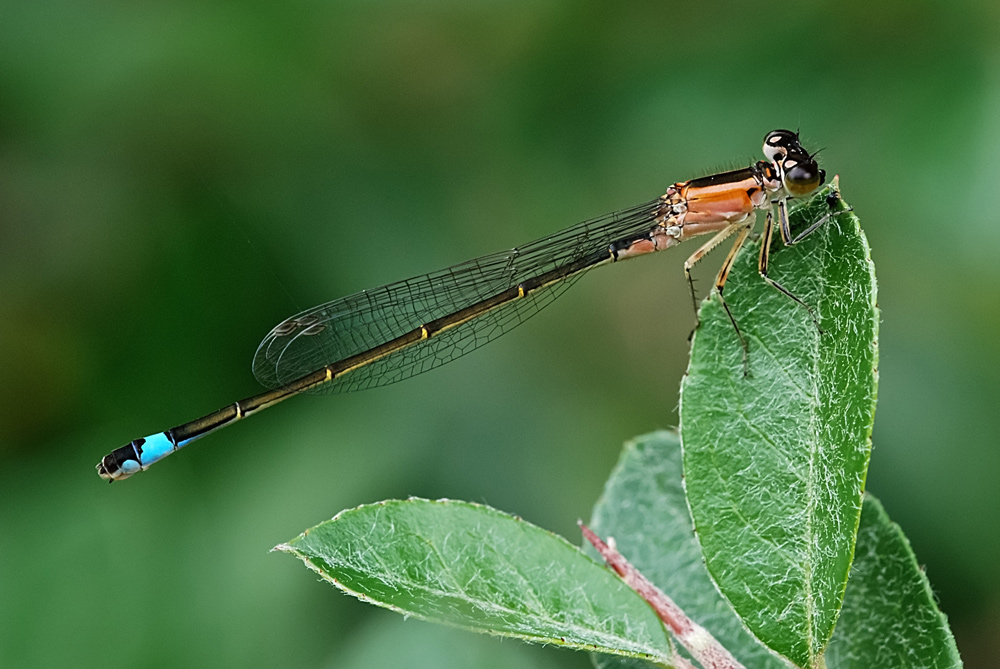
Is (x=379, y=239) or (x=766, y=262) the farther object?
(x=379, y=239)

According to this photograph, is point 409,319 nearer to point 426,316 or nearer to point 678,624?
point 426,316

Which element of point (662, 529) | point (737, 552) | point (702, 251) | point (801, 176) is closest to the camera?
point (737, 552)

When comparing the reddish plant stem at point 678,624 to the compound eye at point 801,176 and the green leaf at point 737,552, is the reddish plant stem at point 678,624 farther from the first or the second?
the compound eye at point 801,176

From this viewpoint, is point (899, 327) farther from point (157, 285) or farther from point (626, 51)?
point (157, 285)

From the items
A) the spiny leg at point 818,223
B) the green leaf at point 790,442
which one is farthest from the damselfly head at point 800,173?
the green leaf at point 790,442

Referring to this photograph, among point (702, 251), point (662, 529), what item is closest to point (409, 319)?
point (702, 251)

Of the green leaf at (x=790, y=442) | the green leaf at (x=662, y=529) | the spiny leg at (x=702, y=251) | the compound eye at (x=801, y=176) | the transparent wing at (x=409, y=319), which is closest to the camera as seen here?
the green leaf at (x=790, y=442)

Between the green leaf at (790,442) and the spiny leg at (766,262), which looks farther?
the spiny leg at (766,262)
